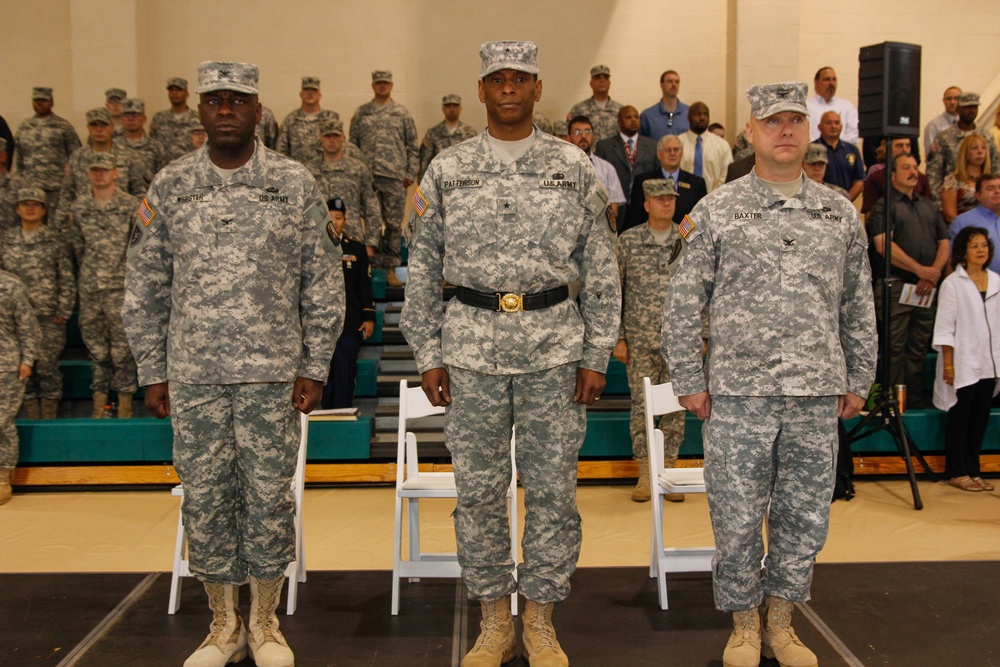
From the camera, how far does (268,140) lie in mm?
9367

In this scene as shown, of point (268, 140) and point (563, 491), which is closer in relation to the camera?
point (563, 491)

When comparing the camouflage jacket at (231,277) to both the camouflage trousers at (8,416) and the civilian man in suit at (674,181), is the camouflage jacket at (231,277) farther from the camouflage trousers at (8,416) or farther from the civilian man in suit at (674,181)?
the civilian man in suit at (674,181)

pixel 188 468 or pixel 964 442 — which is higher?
pixel 188 468

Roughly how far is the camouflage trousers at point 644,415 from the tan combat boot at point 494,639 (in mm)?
2623

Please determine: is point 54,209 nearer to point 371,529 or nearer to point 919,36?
point 371,529

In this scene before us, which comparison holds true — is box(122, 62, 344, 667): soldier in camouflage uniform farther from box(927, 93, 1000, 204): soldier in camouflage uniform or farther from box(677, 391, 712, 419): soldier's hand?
box(927, 93, 1000, 204): soldier in camouflage uniform

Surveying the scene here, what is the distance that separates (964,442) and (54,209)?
302 inches

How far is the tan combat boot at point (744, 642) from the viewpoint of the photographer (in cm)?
301

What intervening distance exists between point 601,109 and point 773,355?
644cm

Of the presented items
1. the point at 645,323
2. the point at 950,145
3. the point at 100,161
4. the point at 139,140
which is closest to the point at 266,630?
the point at 645,323

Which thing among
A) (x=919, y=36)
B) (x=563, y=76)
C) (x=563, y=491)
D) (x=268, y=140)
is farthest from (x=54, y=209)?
(x=919, y=36)

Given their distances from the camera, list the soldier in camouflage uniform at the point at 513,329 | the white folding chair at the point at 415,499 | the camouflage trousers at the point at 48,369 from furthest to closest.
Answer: the camouflage trousers at the point at 48,369 → the white folding chair at the point at 415,499 → the soldier in camouflage uniform at the point at 513,329

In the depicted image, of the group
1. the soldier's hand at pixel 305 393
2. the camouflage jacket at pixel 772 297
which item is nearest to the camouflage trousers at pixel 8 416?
the soldier's hand at pixel 305 393

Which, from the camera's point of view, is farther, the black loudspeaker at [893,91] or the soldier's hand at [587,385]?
the black loudspeaker at [893,91]
